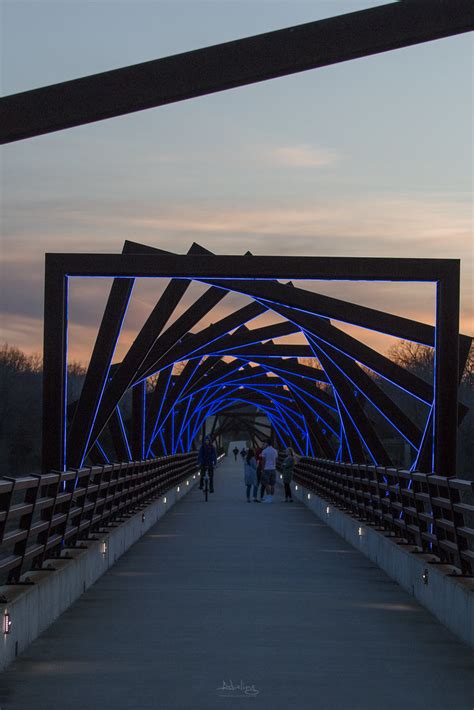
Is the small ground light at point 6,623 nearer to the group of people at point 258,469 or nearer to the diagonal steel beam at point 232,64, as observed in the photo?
the diagonal steel beam at point 232,64

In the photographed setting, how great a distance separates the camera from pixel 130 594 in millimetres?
A: 12617

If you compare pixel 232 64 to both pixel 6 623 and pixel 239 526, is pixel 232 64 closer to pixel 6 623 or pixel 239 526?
pixel 6 623

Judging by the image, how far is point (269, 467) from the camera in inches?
1251

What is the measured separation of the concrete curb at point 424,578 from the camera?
9773 millimetres

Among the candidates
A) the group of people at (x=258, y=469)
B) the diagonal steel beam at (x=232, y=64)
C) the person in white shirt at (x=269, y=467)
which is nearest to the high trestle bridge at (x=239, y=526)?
the diagonal steel beam at (x=232, y=64)

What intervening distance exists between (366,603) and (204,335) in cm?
1513

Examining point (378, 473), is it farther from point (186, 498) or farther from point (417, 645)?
point (186, 498)

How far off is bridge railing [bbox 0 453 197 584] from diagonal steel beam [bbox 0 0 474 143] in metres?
2.46

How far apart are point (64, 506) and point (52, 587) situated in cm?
201

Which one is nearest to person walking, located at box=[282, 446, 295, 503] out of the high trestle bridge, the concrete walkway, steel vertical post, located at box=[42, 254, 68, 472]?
the high trestle bridge

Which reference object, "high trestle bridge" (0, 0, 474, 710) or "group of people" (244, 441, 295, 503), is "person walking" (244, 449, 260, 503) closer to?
"group of people" (244, 441, 295, 503)

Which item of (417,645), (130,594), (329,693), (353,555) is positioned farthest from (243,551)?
(329,693)

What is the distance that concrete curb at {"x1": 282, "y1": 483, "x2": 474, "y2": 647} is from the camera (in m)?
9.77

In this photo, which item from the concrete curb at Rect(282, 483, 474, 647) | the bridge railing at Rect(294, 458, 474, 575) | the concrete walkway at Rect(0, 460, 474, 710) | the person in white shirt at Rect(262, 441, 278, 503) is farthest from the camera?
the person in white shirt at Rect(262, 441, 278, 503)
